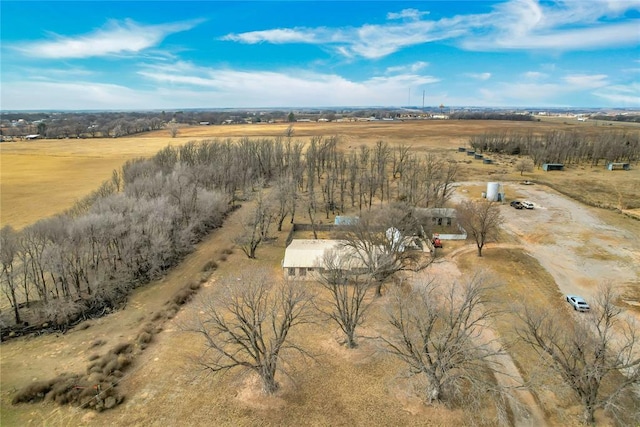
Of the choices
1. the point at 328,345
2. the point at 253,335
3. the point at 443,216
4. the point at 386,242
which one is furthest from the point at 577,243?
the point at 253,335

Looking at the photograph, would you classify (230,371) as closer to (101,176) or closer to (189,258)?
(189,258)

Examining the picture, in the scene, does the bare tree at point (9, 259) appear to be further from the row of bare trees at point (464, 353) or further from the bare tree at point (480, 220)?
the bare tree at point (480, 220)

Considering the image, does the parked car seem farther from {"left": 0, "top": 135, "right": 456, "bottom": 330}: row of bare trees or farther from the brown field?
the brown field

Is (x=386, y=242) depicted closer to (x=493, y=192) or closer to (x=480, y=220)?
(x=480, y=220)

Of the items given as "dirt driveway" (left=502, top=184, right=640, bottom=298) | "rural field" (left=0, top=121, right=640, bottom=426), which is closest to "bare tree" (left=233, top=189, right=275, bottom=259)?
"rural field" (left=0, top=121, right=640, bottom=426)

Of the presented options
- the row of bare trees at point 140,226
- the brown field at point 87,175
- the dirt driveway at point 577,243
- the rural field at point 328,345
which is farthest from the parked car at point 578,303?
the brown field at point 87,175
